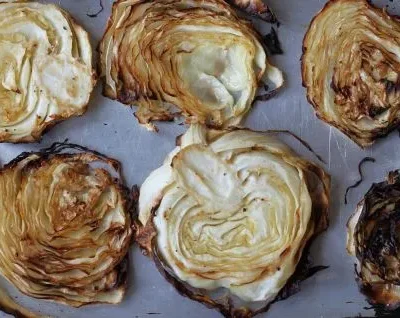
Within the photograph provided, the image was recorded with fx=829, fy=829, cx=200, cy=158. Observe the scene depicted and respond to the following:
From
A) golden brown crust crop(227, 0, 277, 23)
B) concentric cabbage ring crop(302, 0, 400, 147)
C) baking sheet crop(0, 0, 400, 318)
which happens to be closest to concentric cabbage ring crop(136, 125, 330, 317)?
baking sheet crop(0, 0, 400, 318)

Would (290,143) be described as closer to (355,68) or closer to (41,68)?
(355,68)

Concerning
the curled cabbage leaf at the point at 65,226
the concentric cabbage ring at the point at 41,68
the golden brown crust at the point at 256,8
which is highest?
the golden brown crust at the point at 256,8

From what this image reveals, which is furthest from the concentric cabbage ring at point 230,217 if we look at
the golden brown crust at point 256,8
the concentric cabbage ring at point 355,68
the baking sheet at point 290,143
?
the golden brown crust at point 256,8

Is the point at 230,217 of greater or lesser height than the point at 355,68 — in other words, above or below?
below

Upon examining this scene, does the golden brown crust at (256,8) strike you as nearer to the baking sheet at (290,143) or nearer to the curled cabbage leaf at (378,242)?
the baking sheet at (290,143)

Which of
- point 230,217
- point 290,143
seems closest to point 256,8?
point 290,143

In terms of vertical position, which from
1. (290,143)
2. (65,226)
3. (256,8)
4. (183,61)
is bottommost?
(65,226)
